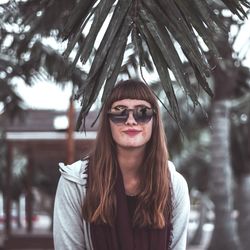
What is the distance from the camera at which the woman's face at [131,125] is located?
89.1 inches

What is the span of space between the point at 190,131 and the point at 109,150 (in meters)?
14.3

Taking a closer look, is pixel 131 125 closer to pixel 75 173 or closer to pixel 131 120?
pixel 131 120

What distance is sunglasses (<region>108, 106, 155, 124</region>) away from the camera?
2270mm

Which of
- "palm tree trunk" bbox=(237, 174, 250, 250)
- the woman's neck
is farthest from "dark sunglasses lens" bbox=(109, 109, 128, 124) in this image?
"palm tree trunk" bbox=(237, 174, 250, 250)

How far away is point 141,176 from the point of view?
233cm

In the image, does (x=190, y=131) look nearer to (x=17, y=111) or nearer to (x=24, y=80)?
(x=17, y=111)

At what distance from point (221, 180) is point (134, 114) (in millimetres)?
9225

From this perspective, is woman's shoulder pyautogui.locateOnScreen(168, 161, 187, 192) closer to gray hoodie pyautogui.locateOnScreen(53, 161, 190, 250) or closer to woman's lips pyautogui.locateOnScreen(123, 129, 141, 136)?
woman's lips pyautogui.locateOnScreen(123, 129, 141, 136)

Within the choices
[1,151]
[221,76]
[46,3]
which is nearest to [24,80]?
[221,76]

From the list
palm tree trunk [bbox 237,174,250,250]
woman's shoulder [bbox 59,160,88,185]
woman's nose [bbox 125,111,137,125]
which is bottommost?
palm tree trunk [bbox 237,174,250,250]

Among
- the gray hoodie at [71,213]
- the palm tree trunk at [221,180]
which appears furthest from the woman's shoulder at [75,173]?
the palm tree trunk at [221,180]

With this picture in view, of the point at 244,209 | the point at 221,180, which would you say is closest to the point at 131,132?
the point at 221,180

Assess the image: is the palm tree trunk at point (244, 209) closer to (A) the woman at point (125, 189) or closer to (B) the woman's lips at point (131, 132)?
(A) the woman at point (125, 189)

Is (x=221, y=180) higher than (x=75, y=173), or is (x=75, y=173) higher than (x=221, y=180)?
(x=75, y=173)
